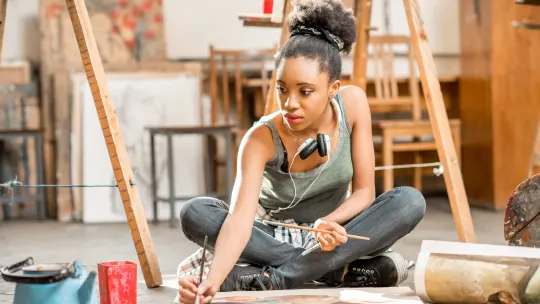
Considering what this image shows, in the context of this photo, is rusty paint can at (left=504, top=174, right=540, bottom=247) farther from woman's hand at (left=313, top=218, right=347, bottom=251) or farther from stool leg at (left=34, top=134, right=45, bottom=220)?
stool leg at (left=34, top=134, right=45, bottom=220)

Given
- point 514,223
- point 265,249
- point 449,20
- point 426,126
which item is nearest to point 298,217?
→ point 265,249

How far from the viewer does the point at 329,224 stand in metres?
1.93

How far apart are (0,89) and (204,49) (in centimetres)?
123

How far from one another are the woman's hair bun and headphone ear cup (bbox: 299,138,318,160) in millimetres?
262

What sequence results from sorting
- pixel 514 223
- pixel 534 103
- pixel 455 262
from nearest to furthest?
1. pixel 455 262
2. pixel 514 223
3. pixel 534 103

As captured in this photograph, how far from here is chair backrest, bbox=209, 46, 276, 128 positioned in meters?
4.97

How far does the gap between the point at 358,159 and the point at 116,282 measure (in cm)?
71

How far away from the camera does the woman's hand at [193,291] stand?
1676 millimetres

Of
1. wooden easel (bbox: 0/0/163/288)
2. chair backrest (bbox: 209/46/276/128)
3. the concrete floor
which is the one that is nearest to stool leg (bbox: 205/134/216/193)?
chair backrest (bbox: 209/46/276/128)

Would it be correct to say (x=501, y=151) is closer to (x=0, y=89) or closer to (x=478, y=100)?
(x=478, y=100)

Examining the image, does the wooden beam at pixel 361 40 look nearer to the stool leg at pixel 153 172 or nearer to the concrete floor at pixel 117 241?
the concrete floor at pixel 117 241

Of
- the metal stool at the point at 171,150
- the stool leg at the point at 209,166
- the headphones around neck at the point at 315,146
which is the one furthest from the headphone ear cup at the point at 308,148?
the stool leg at the point at 209,166

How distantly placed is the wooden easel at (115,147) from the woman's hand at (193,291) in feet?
2.62

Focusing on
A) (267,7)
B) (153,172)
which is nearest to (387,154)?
(153,172)
